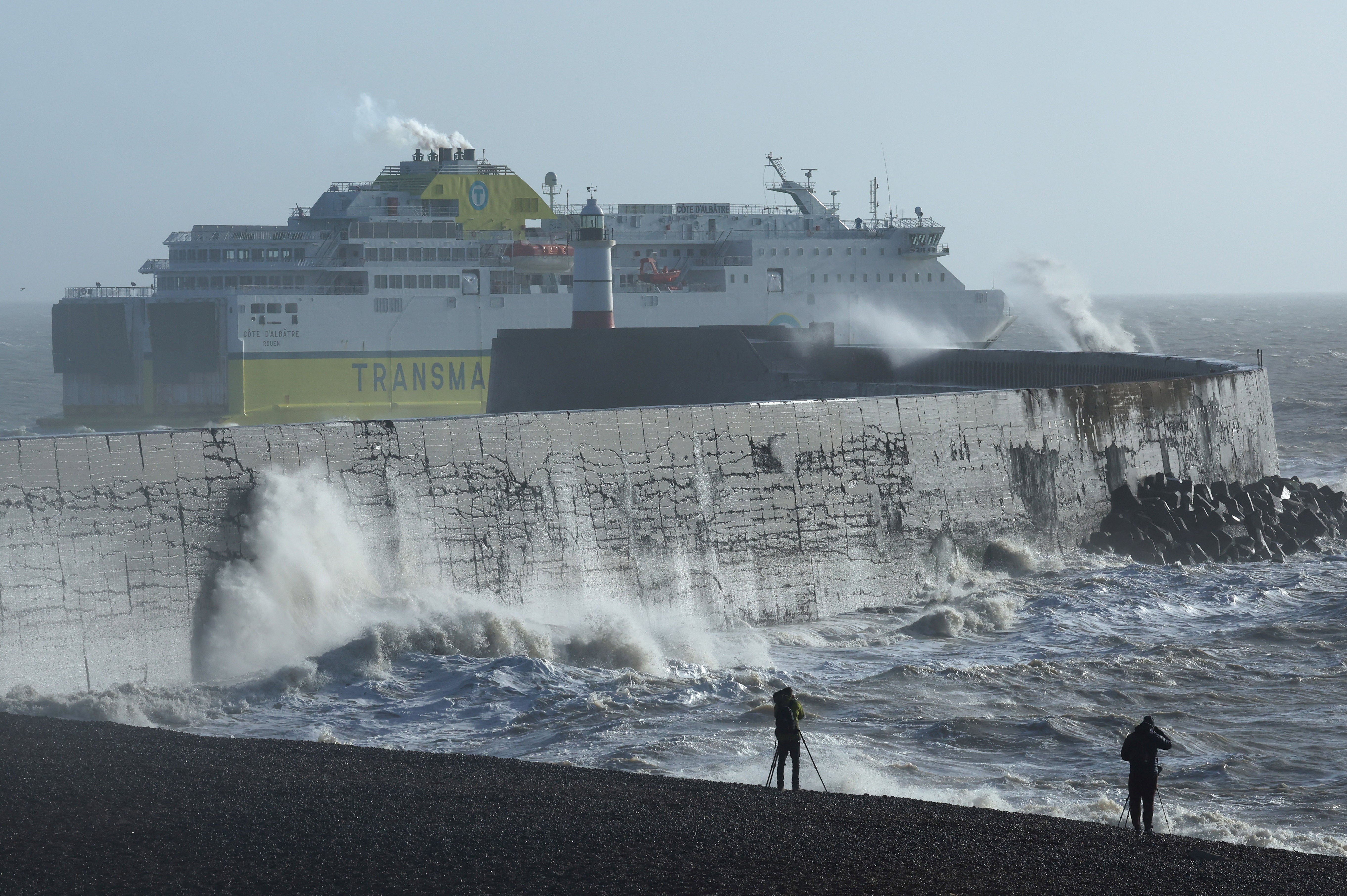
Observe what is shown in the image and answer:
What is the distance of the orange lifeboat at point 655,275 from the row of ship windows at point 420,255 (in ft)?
21.6

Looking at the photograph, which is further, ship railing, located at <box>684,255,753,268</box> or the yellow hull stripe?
ship railing, located at <box>684,255,753,268</box>

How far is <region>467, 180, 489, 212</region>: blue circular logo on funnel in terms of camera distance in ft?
175

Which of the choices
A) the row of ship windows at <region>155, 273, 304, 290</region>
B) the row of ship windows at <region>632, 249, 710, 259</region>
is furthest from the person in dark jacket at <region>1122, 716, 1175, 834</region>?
the row of ship windows at <region>632, 249, 710, 259</region>

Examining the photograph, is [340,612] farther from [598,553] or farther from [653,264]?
[653,264]

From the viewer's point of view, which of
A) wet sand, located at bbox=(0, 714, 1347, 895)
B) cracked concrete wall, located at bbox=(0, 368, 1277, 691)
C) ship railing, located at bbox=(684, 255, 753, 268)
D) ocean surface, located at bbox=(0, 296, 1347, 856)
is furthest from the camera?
ship railing, located at bbox=(684, 255, 753, 268)

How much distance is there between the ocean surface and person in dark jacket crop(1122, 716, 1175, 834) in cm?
84

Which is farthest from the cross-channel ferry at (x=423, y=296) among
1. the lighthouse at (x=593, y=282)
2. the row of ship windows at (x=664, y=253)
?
the lighthouse at (x=593, y=282)

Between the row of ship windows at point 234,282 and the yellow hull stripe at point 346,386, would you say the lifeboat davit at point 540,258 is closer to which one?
the yellow hull stripe at point 346,386

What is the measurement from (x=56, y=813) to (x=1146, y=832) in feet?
22.9

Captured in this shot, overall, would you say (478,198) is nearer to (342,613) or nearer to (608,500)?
(608,500)

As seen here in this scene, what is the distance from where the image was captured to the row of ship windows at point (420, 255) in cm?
5069

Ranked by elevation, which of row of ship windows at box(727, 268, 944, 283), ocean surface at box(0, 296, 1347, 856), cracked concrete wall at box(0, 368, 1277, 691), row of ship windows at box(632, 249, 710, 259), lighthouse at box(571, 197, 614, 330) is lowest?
ocean surface at box(0, 296, 1347, 856)

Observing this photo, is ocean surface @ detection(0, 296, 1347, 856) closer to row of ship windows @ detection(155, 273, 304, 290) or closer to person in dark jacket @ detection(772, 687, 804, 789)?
person in dark jacket @ detection(772, 687, 804, 789)

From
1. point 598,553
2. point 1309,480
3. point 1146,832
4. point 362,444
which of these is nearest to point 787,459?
point 598,553
